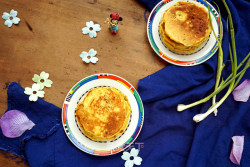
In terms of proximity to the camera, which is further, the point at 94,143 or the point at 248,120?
the point at 248,120

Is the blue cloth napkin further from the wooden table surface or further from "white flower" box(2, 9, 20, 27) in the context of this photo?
"white flower" box(2, 9, 20, 27)

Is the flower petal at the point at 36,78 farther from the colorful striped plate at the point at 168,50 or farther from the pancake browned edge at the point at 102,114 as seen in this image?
the colorful striped plate at the point at 168,50

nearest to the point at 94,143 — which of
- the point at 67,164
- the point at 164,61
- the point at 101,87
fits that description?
the point at 67,164

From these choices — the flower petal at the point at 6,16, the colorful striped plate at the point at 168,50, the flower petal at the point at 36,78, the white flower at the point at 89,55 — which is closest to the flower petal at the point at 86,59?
the white flower at the point at 89,55

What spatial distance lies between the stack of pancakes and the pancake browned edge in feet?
1.36

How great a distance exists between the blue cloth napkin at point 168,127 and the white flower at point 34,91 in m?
0.03

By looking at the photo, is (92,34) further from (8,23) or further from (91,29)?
(8,23)

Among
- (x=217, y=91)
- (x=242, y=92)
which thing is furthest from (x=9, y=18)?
(x=242, y=92)

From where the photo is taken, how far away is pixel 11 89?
1.19 m

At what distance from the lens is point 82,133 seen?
1.20 m

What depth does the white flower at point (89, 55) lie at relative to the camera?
124 cm

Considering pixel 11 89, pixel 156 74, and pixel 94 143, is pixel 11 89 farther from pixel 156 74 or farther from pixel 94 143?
pixel 156 74

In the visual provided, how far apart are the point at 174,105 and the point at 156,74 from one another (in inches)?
7.8

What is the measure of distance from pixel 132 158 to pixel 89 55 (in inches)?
23.7
